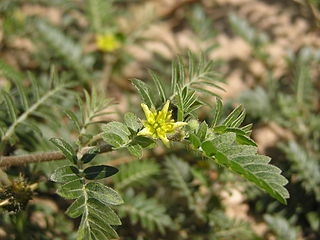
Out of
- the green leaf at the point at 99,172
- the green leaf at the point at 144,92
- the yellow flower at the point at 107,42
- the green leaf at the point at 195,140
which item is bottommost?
the green leaf at the point at 99,172

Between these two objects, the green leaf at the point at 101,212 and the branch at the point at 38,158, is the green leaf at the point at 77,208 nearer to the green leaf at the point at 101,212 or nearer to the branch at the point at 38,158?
the green leaf at the point at 101,212

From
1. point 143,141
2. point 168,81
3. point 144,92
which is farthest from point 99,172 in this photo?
point 168,81

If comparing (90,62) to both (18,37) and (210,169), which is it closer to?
(18,37)

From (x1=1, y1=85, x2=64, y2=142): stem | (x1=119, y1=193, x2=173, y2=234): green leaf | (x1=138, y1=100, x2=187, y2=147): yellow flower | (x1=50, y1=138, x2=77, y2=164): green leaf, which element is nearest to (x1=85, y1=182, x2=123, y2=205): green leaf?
(x1=50, y1=138, x2=77, y2=164): green leaf

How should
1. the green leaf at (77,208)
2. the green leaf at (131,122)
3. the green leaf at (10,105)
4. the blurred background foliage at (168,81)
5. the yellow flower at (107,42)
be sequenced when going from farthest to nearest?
1. the yellow flower at (107,42)
2. the blurred background foliage at (168,81)
3. the green leaf at (10,105)
4. the green leaf at (131,122)
5. the green leaf at (77,208)

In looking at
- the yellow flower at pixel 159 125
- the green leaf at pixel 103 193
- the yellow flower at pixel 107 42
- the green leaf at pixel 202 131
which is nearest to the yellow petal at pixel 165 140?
the yellow flower at pixel 159 125

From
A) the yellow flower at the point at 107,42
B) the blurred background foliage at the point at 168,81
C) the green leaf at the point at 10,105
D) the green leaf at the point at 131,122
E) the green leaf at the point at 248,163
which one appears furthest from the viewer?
the yellow flower at the point at 107,42
